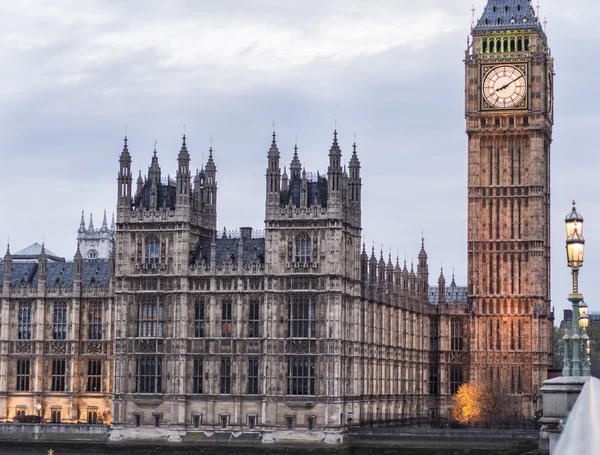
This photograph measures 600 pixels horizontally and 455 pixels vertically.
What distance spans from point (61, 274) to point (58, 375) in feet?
32.3

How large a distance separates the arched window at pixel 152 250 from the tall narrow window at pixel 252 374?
11884 millimetres

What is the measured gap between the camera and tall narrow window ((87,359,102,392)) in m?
107

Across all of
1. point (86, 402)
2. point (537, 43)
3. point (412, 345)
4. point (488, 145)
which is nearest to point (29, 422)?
point (86, 402)

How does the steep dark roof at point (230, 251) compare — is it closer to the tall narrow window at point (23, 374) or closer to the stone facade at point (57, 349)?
the stone facade at point (57, 349)

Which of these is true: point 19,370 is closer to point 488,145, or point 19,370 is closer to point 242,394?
point 242,394

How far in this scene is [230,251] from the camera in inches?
3939

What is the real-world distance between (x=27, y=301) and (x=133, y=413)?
1754 cm

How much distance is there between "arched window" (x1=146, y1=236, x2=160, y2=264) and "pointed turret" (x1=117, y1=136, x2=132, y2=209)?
11.2 feet

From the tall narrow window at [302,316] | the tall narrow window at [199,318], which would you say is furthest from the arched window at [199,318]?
the tall narrow window at [302,316]

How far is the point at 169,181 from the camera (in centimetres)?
10169

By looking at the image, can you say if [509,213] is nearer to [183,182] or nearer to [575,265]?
[183,182]

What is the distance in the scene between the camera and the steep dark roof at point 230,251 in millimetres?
98688

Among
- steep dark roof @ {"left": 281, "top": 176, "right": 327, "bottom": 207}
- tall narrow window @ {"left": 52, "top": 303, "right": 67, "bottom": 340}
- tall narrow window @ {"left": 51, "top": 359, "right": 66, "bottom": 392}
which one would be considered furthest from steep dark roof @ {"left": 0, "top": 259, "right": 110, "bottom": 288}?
steep dark roof @ {"left": 281, "top": 176, "right": 327, "bottom": 207}

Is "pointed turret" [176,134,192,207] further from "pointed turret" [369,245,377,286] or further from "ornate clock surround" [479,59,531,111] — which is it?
"ornate clock surround" [479,59,531,111]
